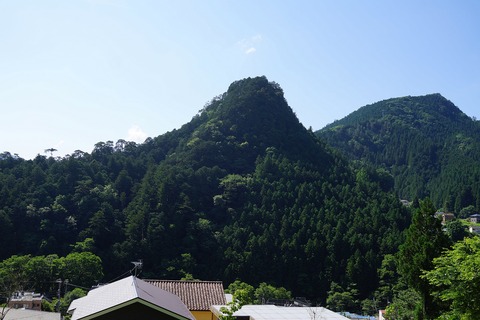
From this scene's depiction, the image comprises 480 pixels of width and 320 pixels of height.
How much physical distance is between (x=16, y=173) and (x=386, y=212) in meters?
54.1

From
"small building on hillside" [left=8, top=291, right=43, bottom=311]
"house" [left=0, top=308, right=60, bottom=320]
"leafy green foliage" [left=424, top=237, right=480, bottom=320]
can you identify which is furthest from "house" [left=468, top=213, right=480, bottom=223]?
"leafy green foliage" [left=424, top=237, right=480, bottom=320]

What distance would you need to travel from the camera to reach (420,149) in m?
152

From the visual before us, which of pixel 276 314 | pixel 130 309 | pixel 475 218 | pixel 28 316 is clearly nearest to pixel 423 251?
pixel 276 314

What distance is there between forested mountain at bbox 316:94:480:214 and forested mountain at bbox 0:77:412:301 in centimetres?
3617

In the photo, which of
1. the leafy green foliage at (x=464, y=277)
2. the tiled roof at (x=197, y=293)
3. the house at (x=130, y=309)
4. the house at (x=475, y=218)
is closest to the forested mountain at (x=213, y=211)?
the house at (x=475, y=218)

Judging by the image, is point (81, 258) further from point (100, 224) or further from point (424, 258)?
point (424, 258)

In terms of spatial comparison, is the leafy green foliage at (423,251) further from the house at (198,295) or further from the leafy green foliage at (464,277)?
the house at (198,295)

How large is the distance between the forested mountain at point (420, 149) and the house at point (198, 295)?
93750 mm

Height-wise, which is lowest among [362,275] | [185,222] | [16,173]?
[362,275]

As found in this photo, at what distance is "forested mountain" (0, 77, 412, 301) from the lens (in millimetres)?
54969

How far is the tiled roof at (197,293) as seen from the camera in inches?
706

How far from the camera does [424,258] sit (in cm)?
1944

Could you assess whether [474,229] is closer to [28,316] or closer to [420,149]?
[420,149]

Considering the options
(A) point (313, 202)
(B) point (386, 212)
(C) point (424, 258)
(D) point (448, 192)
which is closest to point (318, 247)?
(A) point (313, 202)
